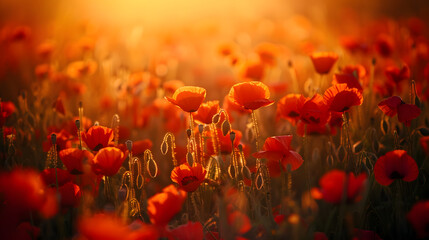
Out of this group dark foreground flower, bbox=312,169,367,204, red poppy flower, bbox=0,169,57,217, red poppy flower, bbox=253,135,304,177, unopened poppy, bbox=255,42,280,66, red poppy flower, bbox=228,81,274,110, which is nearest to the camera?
red poppy flower, bbox=0,169,57,217

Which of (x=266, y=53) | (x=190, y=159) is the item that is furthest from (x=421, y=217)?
(x=266, y=53)

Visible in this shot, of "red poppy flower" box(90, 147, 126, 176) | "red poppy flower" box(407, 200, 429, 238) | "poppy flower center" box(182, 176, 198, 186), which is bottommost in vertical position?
"red poppy flower" box(407, 200, 429, 238)

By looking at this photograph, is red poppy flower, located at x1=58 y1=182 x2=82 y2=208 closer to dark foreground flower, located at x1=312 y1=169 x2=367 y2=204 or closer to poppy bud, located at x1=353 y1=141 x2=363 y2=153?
dark foreground flower, located at x1=312 y1=169 x2=367 y2=204

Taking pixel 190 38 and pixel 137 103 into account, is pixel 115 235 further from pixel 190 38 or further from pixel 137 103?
pixel 190 38

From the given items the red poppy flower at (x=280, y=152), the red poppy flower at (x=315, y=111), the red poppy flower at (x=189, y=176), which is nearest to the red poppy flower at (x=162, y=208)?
the red poppy flower at (x=189, y=176)

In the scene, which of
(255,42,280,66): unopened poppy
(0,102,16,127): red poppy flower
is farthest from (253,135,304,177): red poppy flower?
(255,42,280,66): unopened poppy

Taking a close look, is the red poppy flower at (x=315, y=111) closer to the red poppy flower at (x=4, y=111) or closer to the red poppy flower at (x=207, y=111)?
the red poppy flower at (x=207, y=111)

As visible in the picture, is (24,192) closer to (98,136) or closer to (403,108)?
(98,136)
